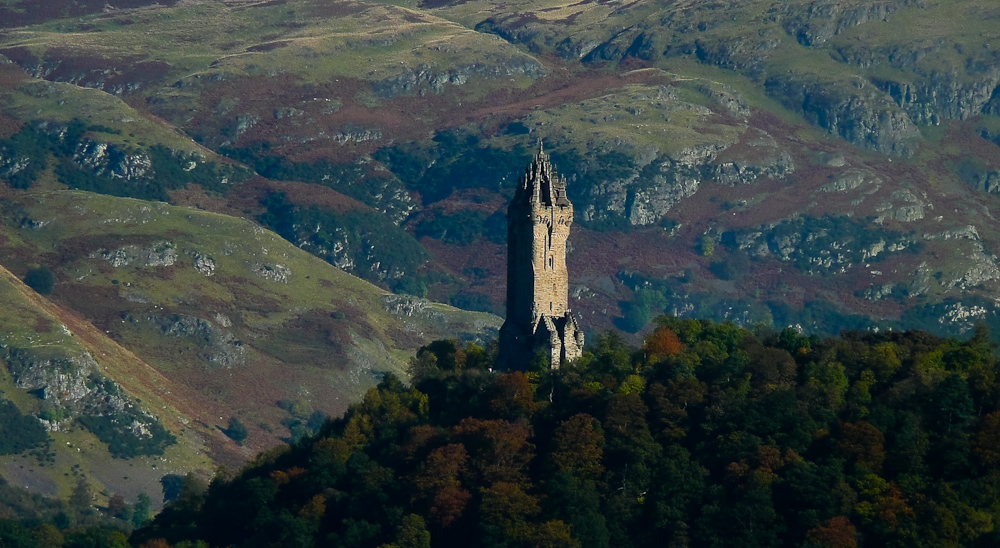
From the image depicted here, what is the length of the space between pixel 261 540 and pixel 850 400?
116ft

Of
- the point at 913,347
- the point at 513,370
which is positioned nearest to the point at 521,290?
the point at 513,370

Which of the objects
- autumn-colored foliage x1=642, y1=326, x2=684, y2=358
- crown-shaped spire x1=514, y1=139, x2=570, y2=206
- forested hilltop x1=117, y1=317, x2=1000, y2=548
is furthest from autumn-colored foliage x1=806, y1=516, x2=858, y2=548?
crown-shaped spire x1=514, y1=139, x2=570, y2=206

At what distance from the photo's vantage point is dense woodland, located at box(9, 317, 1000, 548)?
4695 inches

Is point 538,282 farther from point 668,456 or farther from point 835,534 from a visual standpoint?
point 835,534

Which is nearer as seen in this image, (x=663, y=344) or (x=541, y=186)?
(x=541, y=186)

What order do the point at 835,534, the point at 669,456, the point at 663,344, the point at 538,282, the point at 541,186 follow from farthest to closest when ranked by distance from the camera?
the point at 663,344 < the point at 541,186 < the point at 538,282 < the point at 669,456 < the point at 835,534

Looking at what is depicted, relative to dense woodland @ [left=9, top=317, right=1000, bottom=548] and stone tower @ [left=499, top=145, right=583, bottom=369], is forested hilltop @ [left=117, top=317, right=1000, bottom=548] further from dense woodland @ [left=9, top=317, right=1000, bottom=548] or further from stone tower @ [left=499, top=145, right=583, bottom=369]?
stone tower @ [left=499, top=145, right=583, bottom=369]

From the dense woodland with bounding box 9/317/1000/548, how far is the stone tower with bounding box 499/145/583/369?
1.49 m

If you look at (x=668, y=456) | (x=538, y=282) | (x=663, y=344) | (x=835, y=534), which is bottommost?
(x=668, y=456)

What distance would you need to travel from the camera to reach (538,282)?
137 meters

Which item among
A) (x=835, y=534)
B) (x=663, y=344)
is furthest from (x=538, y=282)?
(x=835, y=534)

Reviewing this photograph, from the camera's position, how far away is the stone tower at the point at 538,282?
136875mm

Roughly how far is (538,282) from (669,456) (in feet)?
52.1

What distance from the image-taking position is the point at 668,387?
5202 inches
